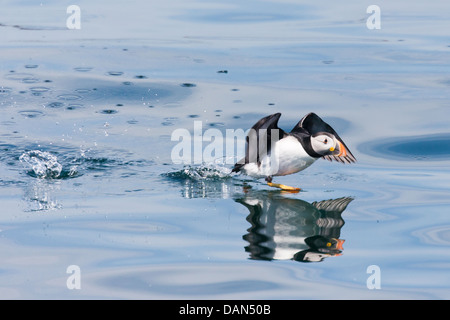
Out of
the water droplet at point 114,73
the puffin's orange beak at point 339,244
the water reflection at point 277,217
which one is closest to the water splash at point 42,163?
the water reflection at point 277,217

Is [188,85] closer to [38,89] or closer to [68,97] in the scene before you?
[68,97]

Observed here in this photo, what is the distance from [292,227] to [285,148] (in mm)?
1111

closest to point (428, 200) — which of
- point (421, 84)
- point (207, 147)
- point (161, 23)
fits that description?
point (207, 147)

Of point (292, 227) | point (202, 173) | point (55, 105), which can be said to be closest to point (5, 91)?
point (55, 105)

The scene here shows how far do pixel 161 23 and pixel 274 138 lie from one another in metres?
7.74

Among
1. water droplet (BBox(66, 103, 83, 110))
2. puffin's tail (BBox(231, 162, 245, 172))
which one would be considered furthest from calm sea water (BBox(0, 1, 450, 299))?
puffin's tail (BBox(231, 162, 245, 172))

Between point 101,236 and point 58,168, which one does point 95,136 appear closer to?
point 58,168

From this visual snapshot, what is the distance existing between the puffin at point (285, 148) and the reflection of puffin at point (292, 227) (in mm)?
226

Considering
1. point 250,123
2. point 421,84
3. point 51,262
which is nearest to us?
point 51,262

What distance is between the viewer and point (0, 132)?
9.35m

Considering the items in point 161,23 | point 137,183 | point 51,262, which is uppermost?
→ point 161,23

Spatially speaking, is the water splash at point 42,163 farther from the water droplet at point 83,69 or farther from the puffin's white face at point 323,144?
the water droplet at point 83,69

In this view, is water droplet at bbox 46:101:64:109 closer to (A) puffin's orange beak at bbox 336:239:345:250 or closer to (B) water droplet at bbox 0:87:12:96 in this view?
(B) water droplet at bbox 0:87:12:96

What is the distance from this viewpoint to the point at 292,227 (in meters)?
6.50
